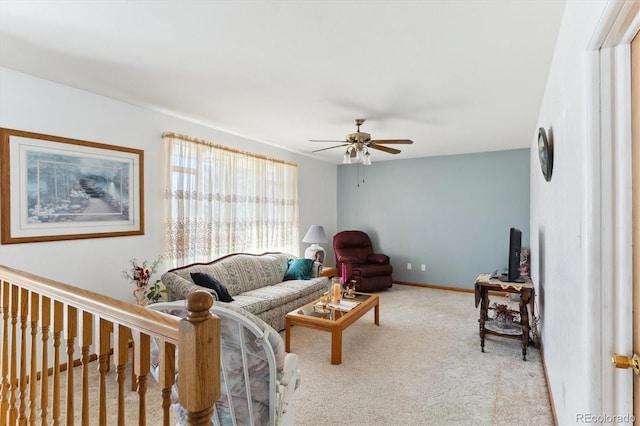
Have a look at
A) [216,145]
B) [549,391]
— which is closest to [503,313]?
[549,391]

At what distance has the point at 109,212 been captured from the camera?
3.24 metres

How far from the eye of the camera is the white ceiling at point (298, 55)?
182 cm

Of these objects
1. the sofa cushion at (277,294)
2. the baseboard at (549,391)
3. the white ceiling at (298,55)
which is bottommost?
the baseboard at (549,391)

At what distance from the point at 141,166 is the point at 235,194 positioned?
4.27 ft

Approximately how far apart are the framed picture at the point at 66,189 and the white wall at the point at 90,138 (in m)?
0.08

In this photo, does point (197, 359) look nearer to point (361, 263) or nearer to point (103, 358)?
point (103, 358)

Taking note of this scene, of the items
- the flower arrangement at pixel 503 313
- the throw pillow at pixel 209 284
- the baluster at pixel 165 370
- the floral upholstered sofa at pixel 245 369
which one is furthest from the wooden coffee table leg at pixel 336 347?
the baluster at pixel 165 370

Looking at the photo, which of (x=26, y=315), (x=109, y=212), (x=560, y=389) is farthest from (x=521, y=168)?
(x=26, y=315)

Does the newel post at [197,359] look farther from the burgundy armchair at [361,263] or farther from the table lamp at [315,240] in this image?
the burgundy armchair at [361,263]

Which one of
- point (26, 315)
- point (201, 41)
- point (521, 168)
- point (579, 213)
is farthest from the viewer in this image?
point (521, 168)

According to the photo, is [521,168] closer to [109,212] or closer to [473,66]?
[473,66]

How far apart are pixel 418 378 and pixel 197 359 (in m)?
2.42

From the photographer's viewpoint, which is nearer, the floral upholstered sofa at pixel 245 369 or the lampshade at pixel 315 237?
the floral upholstered sofa at pixel 245 369

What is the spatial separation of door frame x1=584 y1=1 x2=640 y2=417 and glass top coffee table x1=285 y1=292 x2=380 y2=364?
6.78ft
